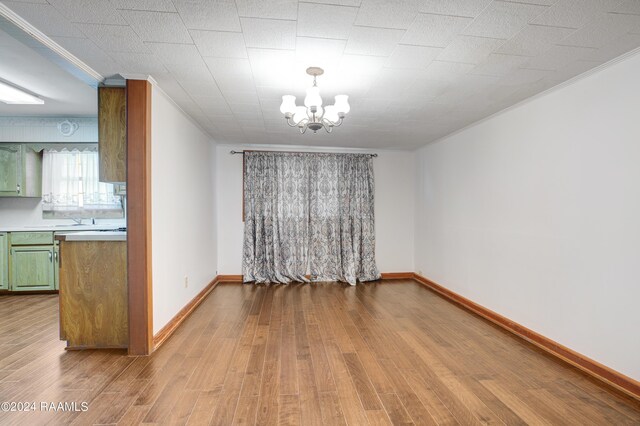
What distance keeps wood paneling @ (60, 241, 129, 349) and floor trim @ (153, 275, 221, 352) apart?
25cm

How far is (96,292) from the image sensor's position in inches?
105

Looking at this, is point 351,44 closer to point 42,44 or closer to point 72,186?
point 42,44

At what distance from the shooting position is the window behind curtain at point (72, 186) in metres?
4.64

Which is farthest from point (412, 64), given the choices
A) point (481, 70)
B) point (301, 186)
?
point (301, 186)

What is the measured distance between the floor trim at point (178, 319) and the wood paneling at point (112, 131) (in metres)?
1.45

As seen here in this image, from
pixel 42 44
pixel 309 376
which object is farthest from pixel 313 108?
pixel 309 376

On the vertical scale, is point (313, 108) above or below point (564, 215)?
above

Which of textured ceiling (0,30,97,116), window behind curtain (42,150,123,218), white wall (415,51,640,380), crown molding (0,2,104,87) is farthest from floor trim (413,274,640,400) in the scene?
window behind curtain (42,150,123,218)

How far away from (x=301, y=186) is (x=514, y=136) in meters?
3.19

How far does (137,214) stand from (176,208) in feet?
2.32

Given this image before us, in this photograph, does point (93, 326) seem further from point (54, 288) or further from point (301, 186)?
point (301, 186)

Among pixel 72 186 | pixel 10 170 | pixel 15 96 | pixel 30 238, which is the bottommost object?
pixel 30 238

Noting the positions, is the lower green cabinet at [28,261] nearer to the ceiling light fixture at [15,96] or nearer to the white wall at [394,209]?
the ceiling light fixture at [15,96]

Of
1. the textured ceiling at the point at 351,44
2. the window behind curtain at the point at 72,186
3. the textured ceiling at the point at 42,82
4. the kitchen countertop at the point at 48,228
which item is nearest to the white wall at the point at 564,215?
the textured ceiling at the point at 351,44
